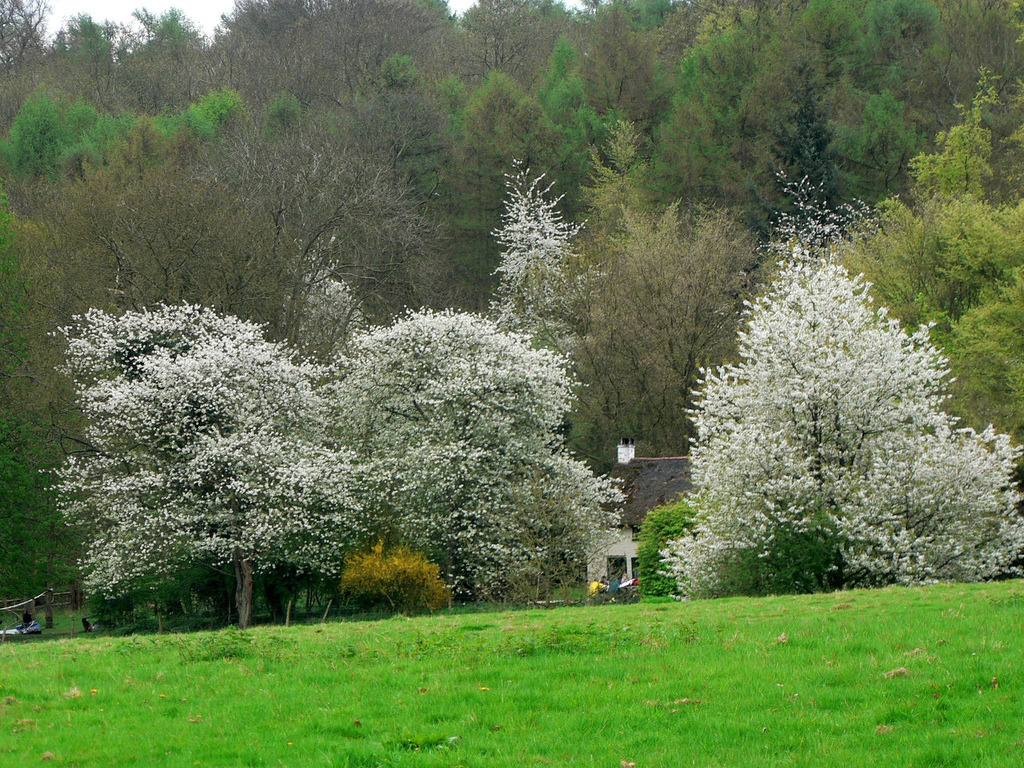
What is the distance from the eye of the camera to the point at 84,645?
14516 millimetres

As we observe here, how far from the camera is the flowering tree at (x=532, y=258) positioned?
48.9m

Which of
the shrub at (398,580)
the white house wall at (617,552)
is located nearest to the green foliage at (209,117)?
the white house wall at (617,552)

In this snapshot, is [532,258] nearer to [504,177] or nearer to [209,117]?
[504,177]

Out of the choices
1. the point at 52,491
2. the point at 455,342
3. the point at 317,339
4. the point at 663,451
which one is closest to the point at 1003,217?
the point at 663,451

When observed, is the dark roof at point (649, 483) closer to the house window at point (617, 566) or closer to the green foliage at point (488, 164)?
the house window at point (617, 566)

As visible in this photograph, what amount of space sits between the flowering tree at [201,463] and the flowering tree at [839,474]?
36.4 ft

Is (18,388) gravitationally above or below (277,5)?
below

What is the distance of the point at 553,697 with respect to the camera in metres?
9.01

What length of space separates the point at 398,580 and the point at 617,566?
48.9 ft

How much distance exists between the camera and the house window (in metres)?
40.4

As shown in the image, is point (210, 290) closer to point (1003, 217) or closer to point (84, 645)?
point (84, 645)

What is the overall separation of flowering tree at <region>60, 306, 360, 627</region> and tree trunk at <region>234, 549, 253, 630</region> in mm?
39

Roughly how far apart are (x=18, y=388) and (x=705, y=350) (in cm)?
2566

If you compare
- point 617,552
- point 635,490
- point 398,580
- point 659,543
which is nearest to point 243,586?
point 398,580
